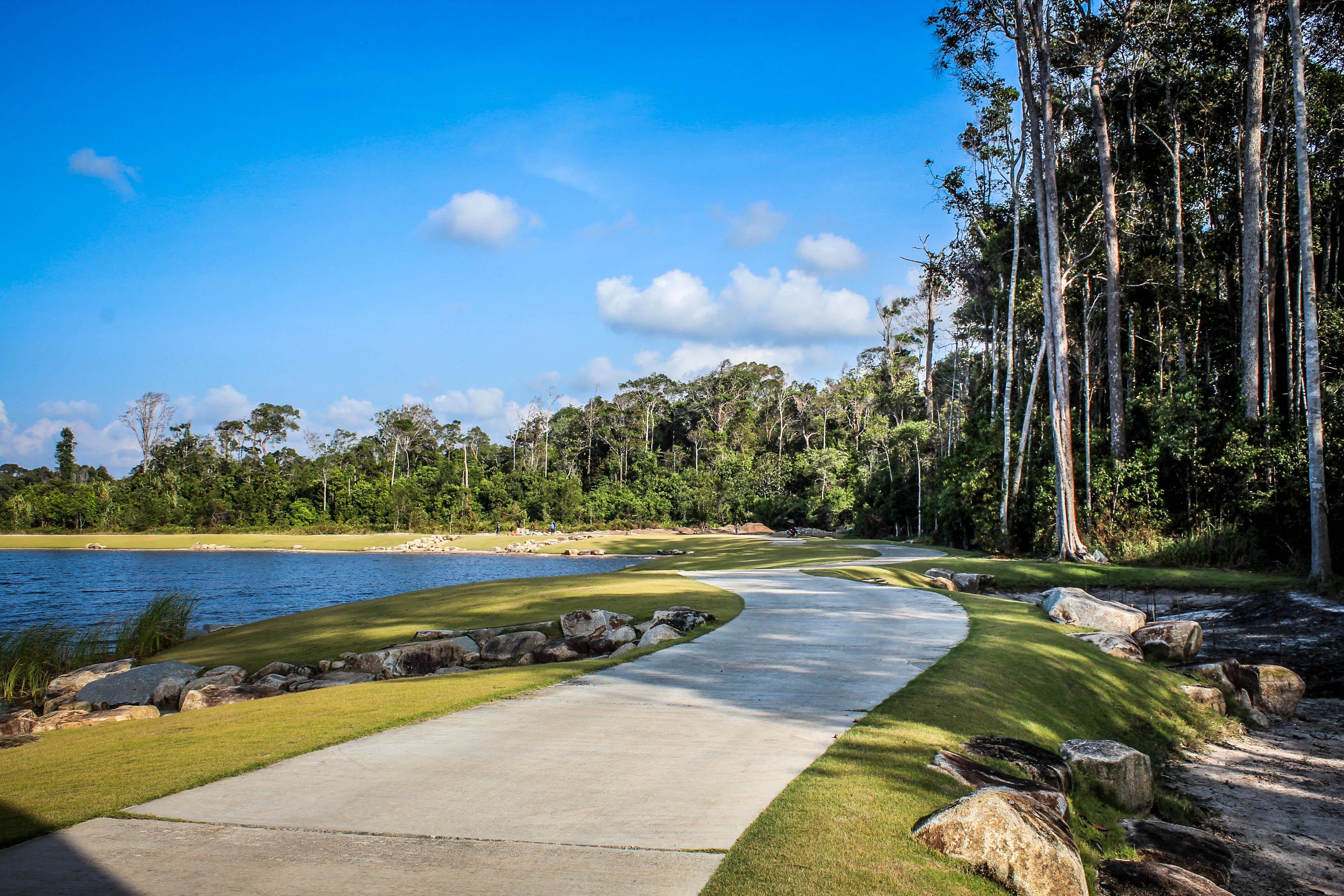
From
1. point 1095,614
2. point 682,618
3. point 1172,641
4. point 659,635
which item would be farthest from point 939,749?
point 1095,614

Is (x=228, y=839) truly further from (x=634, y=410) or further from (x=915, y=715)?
(x=634, y=410)

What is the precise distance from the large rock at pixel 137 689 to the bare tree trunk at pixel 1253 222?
2435 cm

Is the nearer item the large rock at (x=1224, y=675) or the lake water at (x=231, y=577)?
the large rock at (x=1224, y=675)

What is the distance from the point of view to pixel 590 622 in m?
12.5

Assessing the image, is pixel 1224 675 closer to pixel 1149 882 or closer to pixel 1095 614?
pixel 1095 614

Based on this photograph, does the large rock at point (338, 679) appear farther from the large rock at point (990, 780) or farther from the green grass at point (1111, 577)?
the green grass at point (1111, 577)

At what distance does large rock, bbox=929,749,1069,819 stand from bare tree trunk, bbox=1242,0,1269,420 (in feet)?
62.8

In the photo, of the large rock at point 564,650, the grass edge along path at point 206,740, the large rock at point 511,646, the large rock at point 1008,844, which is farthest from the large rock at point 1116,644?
the large rock at point 511,646

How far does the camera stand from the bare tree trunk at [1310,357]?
15.3 m

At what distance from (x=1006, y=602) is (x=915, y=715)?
992 centimetres

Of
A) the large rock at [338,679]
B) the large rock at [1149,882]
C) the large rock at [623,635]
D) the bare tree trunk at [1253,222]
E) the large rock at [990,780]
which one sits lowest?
the large rock at [338,679]

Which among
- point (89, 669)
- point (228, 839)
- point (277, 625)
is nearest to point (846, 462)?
point (277, 625)

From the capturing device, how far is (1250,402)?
760 inches

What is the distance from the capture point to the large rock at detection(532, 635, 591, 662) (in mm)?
11344
